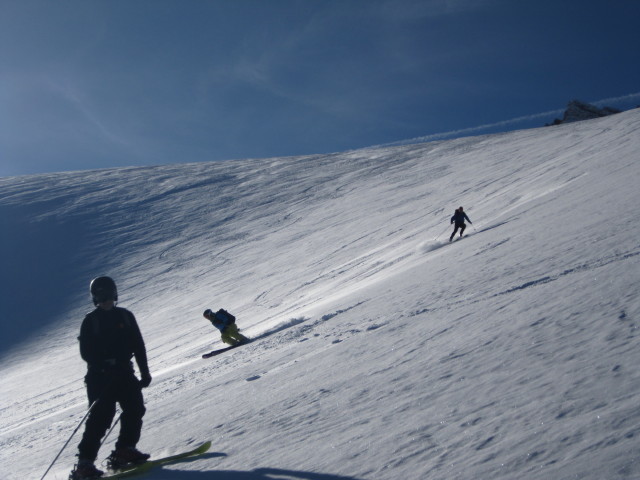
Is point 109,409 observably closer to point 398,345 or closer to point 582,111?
point 398,345

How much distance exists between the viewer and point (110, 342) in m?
4.11

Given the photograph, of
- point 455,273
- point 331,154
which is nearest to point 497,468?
point 455,273

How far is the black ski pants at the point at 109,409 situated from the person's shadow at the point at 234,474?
0.43m

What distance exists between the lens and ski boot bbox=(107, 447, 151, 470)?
3941 millimetres

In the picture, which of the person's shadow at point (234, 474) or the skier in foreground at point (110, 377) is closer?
the person's shadow at point (234, 474)

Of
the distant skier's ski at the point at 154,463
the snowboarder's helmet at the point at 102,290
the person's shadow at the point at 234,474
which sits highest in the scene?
the snowboarder's helmet at the point at 102,290

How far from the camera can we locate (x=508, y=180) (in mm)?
21844

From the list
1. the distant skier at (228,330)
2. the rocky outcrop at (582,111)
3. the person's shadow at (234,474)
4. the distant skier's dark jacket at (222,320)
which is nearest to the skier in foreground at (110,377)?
the person's shadow at (234,474)

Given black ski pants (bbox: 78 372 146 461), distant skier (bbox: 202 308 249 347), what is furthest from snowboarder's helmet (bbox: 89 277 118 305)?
distant skier (bbox: 202 308 249 347)

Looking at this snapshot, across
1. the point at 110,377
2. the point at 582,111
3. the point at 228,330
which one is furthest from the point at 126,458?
the point at 582,111

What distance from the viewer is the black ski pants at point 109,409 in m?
3.95

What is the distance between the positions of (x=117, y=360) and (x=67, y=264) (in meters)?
25.8

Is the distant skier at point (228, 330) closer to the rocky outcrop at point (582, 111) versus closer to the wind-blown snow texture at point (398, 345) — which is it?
the wind-blown snow texture at point (398, 345)

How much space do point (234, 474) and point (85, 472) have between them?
1.27 meters
